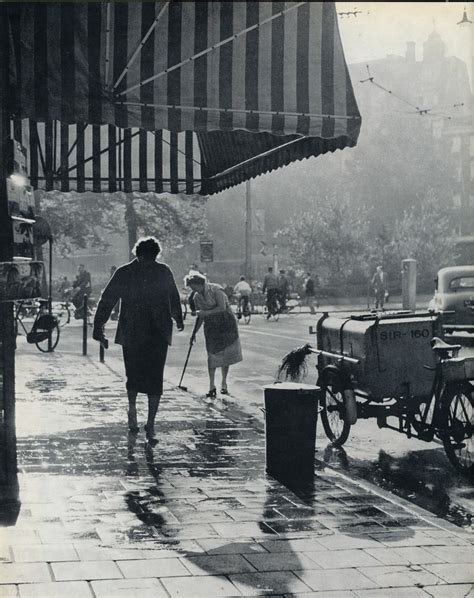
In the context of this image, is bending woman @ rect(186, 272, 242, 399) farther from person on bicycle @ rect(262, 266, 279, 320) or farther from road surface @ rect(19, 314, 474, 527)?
person on bicycle @ rect(262, 266, 279, 320)

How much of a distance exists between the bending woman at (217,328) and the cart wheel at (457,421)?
4933 millimetres

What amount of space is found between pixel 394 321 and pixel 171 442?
2348 millimetres

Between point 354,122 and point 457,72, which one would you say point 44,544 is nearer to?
point 354,122

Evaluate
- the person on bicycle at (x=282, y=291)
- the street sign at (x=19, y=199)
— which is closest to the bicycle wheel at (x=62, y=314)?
the person on bicycle at (x=282, y=291)

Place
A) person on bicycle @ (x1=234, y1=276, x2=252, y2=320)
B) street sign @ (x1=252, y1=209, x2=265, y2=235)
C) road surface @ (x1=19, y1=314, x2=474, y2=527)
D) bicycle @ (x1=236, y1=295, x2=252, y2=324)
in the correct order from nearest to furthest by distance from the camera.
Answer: road surface @ (x1=19, y1=314, x2=474, y2=527), bicycle @ (x1=236, y1=295, x2=252, y2=324), person on bicycle @ (x1=234, y1=276, x2=252, y2=320), street sign @ (x1=252, y1=209, x2=265, y2=235)

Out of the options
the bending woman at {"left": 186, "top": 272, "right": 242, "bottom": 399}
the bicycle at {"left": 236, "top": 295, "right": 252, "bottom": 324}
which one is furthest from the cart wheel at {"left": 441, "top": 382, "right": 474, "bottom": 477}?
the bicycle at {"left": 236, "top": 295, "right": 252, "bottom": 324}

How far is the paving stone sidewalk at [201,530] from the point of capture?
4867mm

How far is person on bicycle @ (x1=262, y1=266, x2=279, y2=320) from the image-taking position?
36.1 metres

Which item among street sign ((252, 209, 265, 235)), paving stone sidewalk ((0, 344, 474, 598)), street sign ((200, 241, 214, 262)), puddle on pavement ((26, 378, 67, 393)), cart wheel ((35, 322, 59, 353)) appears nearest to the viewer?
paving stone sidewalk ((0, 344, 474, 598))

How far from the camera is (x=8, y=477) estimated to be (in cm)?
613

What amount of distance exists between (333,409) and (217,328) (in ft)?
12.9

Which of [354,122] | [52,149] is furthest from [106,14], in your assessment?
[52,149]

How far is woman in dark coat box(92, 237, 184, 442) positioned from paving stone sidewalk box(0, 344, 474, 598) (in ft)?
1.81

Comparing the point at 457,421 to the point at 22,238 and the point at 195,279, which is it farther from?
the point at 195,279
